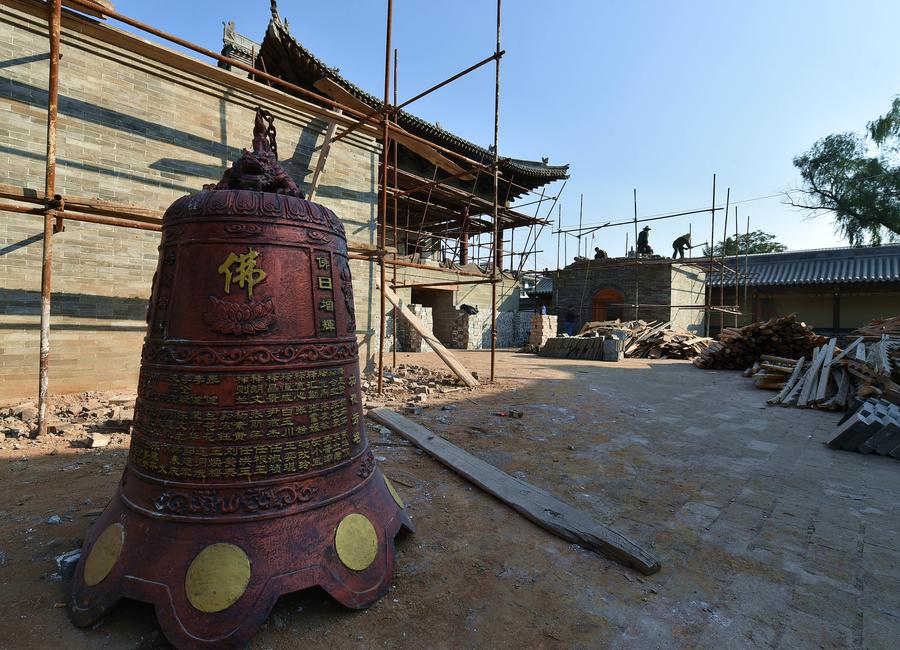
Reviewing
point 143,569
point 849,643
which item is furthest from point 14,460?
point 849,643

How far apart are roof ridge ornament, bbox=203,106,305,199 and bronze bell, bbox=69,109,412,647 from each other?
13 millimetres

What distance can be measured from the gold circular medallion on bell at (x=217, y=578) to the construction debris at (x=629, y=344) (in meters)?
12.7

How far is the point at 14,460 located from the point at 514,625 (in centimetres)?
432

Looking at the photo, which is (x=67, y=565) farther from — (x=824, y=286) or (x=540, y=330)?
(x=824, y=286)

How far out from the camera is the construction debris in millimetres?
13539

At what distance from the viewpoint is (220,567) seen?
1739mm

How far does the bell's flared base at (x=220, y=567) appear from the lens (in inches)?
65.6

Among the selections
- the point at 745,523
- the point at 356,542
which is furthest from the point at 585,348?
the point at 356,542

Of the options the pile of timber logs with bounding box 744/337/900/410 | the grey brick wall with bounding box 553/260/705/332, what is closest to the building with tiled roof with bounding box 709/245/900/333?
the grey brick wall with bounding box 553/260/705/332

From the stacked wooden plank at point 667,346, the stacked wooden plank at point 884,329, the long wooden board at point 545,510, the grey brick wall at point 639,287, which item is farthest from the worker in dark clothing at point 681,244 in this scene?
the long wooden board at point 545,510

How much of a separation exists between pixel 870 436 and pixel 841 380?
10.2ft

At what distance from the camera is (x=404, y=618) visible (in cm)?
186

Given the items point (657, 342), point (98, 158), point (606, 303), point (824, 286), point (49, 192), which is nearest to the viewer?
point (49, 192)

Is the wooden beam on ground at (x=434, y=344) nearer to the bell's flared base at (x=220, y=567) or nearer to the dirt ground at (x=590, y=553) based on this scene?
the dirt ground at (x=590, y=553)
